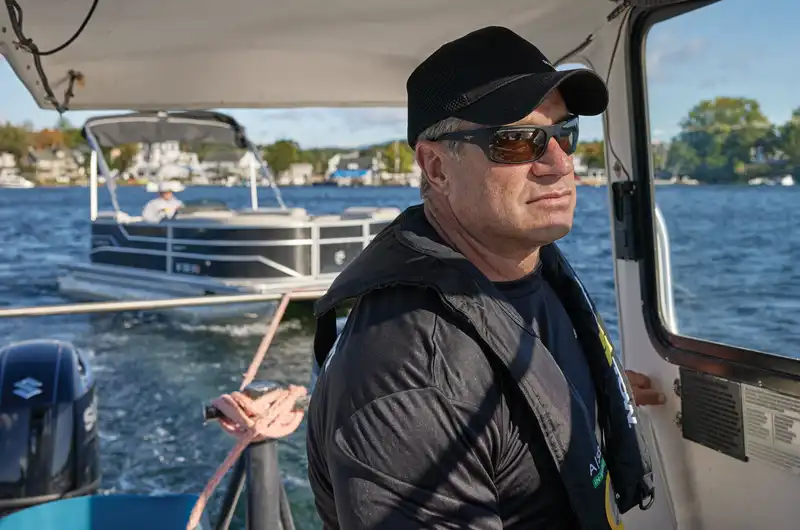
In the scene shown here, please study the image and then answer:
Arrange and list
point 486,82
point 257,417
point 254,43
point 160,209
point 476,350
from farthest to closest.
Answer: point 160,209 → point 254,43 → point 257,417 → point 486,82 → point 476,350

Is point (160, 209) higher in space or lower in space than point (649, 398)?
higher

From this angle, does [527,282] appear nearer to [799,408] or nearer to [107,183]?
[799,408]

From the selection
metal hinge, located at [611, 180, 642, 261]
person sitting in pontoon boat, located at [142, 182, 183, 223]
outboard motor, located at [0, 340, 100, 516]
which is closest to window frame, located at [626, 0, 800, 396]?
metal hinge, located at [611, 180, 642, 261]

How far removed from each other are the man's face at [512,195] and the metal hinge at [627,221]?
163cm

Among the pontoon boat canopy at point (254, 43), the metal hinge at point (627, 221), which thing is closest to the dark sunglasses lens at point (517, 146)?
the pontoon boat canopy at point (254, 43)

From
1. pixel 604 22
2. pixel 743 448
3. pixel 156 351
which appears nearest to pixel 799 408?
pixel 743 448

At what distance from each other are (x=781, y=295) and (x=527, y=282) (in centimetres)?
141

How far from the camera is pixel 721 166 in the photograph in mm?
2844

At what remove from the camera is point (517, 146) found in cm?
144

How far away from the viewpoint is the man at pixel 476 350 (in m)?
1.20

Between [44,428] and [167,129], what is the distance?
18.1ft

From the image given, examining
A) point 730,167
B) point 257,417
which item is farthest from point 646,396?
point 257,417

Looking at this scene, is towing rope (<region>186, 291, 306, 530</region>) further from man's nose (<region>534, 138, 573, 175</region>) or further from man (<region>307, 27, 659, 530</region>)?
man's nose (<region>534, 138, 573, 175</region>)

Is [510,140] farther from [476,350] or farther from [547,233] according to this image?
[476,350]
